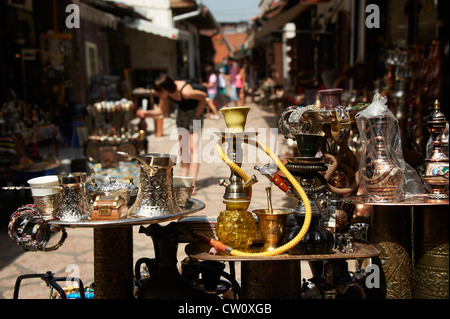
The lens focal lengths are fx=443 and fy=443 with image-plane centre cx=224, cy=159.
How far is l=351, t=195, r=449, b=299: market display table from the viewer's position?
1982 mm

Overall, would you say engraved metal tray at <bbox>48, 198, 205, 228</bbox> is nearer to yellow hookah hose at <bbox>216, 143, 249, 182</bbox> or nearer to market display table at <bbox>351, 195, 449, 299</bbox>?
yellow hookah hose at <bbox>216, 143, 249, 182</bbox>

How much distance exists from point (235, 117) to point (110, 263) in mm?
908

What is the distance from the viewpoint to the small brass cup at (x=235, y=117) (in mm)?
1917

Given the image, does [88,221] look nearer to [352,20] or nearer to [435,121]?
[435,121]

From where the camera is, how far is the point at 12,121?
6848 mm

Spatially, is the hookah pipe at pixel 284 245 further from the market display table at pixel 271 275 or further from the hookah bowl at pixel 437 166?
the hookah bowl at pixel 437 166

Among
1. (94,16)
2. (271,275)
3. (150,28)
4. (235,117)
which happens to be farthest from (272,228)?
(150,28)

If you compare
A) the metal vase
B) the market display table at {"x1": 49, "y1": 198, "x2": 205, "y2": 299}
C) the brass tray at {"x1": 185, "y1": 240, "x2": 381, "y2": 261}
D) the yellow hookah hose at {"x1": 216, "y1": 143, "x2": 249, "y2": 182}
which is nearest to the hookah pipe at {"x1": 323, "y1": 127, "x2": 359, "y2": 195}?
the brass tray at {"x1": 185, "y1": 240, "x2": 381, "y2": 261}

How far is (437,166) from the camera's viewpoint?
202 cm

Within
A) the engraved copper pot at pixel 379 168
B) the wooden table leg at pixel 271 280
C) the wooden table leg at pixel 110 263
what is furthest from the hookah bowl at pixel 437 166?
the wooden table leg at pixel 110 263

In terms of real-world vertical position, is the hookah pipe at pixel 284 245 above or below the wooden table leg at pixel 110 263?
above

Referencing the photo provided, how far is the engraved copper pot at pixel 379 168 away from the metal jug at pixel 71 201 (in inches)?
49.9

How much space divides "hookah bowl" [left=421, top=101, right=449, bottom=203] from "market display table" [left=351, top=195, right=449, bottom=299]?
56 mm

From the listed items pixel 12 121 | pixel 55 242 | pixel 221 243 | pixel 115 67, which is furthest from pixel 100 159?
pixel 115 67
